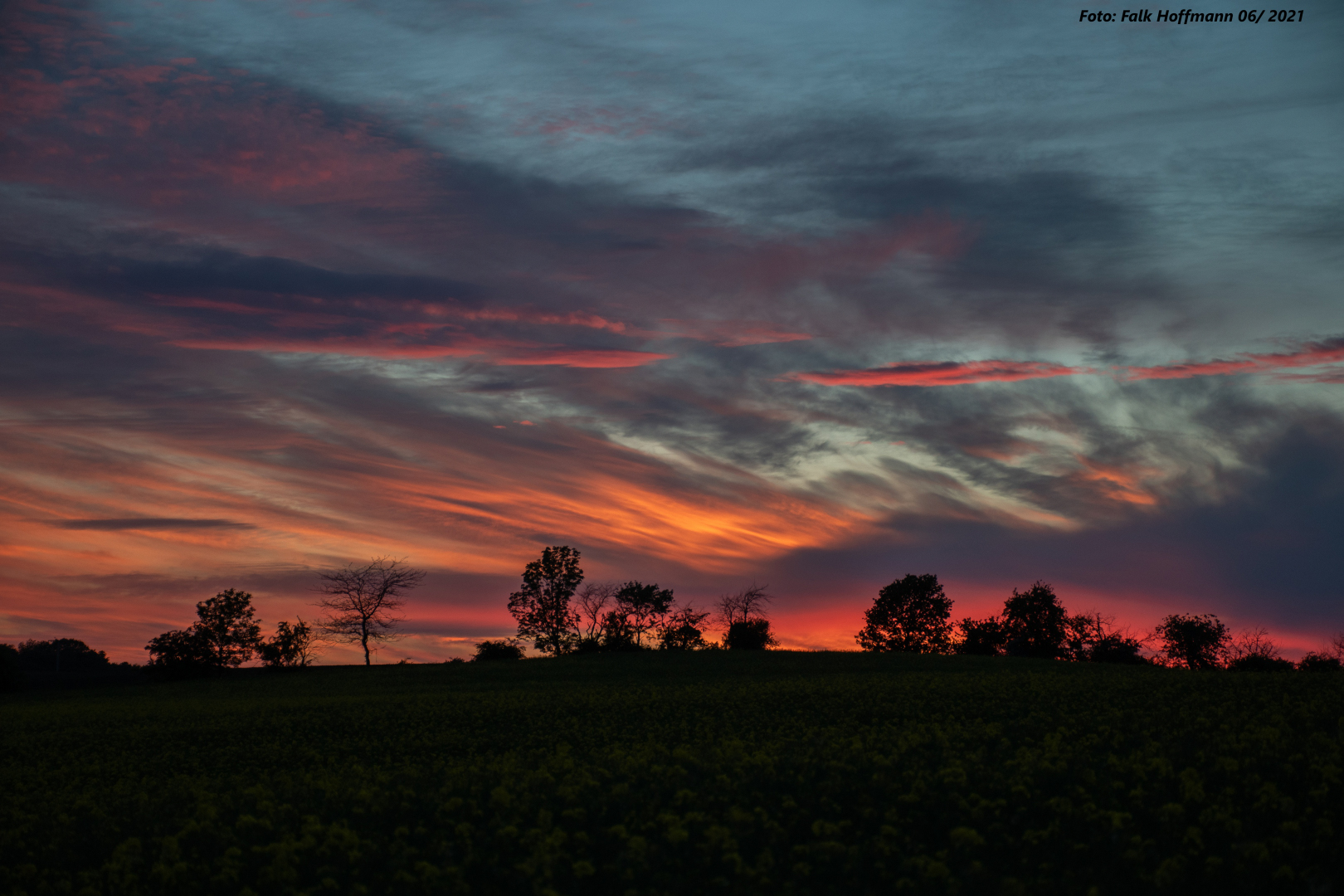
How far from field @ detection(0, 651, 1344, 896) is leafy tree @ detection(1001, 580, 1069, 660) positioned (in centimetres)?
7994

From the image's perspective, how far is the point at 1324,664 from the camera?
74562mm

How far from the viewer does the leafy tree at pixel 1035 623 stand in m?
110

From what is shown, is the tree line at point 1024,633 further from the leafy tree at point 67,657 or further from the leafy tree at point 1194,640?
the leafy tree at point 67,657

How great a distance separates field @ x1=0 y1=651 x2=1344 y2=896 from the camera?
13992 millimetres

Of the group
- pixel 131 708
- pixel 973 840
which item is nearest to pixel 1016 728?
pixel 973 840

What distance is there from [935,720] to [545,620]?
Result: 300 feet

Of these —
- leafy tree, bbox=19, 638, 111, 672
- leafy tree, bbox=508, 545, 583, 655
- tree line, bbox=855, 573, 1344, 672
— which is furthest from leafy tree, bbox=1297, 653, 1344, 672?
leafy tree, bbox=19, 638, 111, 672

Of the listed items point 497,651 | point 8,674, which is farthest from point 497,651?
point 8,674

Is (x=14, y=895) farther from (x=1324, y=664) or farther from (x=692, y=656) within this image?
(x=1324, y=664)

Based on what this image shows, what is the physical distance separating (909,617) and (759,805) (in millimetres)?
111923

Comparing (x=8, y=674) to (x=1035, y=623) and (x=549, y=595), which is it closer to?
(x=549, y=595)

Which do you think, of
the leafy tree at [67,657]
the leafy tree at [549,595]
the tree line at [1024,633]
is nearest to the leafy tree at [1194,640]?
the tree line at [1024,633]

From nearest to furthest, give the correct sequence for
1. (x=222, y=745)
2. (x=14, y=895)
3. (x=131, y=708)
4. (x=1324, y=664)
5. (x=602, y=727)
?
(x=14, y=895) → (x=602, y=727) → (x=222, y=745) → (x=131, y=708) → (x=1324, y=664)

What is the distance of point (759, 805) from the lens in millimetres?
17406
